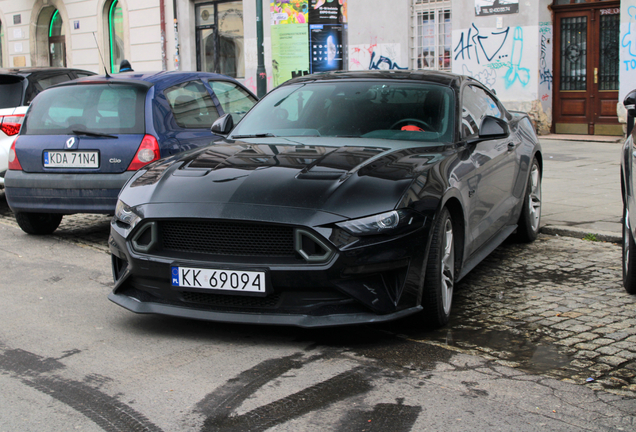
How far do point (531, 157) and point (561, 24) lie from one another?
991 cm

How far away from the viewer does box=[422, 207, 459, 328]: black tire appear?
13.9ft

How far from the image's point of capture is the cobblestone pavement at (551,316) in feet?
12.7

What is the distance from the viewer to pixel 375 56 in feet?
59.5

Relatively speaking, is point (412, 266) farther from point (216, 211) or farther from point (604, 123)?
point (604, 123)

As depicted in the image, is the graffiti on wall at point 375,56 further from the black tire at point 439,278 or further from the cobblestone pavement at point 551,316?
the black tire at point 439,278

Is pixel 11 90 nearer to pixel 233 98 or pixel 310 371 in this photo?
pixel 233 98

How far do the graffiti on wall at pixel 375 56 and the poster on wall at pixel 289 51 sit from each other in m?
1.31

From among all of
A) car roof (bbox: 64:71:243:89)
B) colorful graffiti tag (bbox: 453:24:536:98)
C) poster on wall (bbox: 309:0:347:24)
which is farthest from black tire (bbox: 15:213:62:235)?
poster on wall (bbox: 309:0:347:24)

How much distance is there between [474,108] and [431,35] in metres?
12.1

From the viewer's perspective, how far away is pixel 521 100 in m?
15.8

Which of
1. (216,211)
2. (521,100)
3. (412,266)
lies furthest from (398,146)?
(521,100)

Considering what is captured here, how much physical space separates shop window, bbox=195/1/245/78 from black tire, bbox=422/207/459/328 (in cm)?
1739

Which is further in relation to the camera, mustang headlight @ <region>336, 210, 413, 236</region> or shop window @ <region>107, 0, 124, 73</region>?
shop window @ <region>107, 0, 124, 73</region>

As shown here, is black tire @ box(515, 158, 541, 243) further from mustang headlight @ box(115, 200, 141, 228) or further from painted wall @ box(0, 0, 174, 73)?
painted wall @ box(0, 0, 174, 73)
